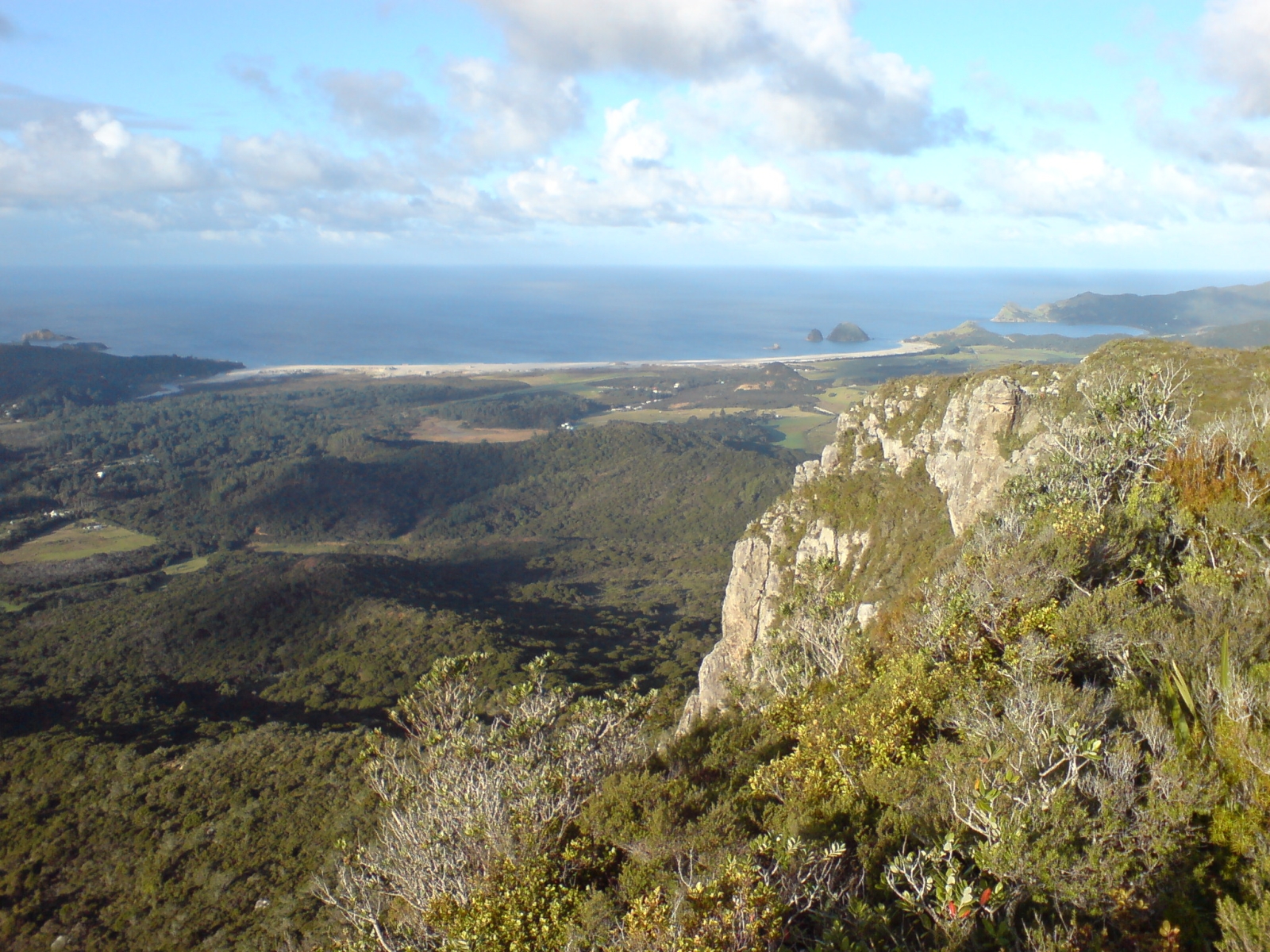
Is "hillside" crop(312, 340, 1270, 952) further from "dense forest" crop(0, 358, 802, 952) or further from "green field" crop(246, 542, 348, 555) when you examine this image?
"green field" crop(246, 542, 348, 555)

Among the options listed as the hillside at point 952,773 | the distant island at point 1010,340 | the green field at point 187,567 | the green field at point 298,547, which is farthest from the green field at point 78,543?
the distant island at point 1010,340

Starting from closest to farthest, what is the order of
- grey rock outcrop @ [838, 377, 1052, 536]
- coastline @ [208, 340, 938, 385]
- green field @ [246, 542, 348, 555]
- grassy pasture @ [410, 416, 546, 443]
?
1. grey rock outcrop @ [838, 377, 1052, 536]
2. green field @ [246, 542, 348, 555]
3. grassy pasture @ [410, 416, 546, 443]
4. coastline @ [208, 340, 938, 385]

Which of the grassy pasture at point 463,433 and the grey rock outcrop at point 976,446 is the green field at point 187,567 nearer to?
the grassy pasture at point 463,433

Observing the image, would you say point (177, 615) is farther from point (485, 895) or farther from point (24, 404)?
point (24, 404)

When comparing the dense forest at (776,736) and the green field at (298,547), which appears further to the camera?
the green field at (298,547)

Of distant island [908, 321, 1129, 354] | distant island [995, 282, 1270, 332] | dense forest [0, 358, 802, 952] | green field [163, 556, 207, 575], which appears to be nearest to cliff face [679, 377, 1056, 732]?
dense forest [0, 358, 802, 952]

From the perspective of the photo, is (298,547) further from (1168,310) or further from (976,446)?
(1168,310)

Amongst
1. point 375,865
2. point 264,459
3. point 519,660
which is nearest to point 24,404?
point 264,459
